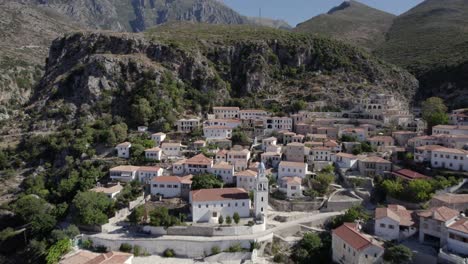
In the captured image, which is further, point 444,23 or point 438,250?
point 444,23

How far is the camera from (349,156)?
141ft

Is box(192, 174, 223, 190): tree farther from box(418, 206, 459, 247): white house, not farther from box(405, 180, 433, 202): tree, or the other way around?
box(418, 206, 459, 247): white house

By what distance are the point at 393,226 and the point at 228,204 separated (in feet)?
47.5

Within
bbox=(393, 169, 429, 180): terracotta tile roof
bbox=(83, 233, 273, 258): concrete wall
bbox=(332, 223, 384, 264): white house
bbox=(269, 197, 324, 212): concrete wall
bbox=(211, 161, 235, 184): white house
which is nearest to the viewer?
bbox=(332, 223, 384, 264): white house

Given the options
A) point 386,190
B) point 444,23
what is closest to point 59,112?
point 386,190

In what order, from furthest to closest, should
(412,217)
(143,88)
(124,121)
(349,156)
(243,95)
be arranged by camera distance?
(243,95) → (143,88) → (124,121) → (349,156) → (412,217)

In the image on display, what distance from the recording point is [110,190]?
128ft

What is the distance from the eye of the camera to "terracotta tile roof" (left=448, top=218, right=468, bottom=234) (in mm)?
25859

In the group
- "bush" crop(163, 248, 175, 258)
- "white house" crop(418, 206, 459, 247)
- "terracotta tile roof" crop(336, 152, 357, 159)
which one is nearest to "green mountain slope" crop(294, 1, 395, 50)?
"terracotta tile roof" crop(336, 152, 357, 159)

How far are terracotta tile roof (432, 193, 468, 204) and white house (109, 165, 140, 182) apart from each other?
30868mm

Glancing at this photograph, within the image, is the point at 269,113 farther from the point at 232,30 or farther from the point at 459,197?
the point at 232,30

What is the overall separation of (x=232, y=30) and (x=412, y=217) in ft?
241

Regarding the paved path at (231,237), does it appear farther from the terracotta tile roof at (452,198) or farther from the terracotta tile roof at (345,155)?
the terracotta tile roof at (452,198)

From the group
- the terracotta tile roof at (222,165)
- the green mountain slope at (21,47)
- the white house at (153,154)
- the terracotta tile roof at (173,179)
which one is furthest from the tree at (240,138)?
the green mountain slope at (21,47)
